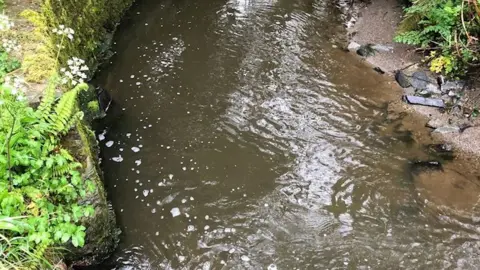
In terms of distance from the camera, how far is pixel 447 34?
822cm

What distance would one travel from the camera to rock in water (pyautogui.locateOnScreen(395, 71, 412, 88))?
8.74 m

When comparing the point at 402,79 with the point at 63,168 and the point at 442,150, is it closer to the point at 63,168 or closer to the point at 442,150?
the point at 442,150

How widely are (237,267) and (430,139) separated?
4.44m

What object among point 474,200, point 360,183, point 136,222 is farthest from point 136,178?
point 474,200

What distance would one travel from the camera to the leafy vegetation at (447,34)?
8.04 metres

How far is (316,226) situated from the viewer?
593cm

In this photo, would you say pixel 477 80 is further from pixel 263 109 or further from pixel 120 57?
pixel 120 57

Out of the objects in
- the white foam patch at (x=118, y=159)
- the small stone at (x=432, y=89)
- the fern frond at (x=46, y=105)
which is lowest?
the white foam patch at (x=118, y=159)

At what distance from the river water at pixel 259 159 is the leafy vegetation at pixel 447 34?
1134 millimetres

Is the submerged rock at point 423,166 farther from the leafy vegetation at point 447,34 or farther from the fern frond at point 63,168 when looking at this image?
the fern frond at point 63,168

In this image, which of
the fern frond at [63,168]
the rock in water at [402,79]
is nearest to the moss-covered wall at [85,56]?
the fern frond at [63,168]

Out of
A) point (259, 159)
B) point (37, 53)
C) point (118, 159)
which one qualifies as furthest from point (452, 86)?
point (37, 53)

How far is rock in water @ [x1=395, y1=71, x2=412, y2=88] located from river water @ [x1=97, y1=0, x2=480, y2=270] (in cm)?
23

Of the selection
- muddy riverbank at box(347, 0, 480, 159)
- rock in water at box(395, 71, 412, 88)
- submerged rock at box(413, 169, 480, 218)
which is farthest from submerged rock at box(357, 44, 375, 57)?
submerged rock at box(413, 169, 480, 218)
